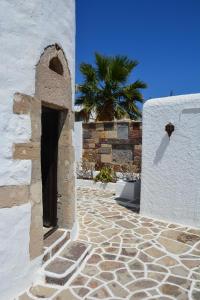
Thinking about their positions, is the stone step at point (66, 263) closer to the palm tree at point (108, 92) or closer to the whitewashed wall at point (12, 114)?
the whitewashed wall at point (12, 114)

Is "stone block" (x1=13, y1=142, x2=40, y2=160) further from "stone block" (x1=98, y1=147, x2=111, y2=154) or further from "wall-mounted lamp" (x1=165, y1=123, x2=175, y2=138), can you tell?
"stone block" (x1=98, y1=147, x2=111, y2=154)

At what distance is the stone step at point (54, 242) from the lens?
→ 3.97 meters

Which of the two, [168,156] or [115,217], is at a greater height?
[168,156]

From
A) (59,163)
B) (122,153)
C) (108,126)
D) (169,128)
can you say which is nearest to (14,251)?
(59,163)

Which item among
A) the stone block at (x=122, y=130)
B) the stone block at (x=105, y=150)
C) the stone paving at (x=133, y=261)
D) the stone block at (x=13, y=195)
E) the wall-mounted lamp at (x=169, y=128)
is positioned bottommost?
the stone paving at (x=133, y=261)

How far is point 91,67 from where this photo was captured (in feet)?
39.1

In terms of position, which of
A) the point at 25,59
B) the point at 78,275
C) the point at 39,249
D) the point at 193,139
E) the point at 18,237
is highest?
the point at 25,59

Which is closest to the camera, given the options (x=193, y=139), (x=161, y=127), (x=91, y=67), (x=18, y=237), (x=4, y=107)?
(x=4, y=107)

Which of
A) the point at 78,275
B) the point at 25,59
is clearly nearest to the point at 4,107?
the point at 25,59

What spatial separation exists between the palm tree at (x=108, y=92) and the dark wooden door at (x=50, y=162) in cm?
742

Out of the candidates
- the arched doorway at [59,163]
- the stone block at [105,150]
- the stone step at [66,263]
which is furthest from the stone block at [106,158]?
the stone step at [66,263]

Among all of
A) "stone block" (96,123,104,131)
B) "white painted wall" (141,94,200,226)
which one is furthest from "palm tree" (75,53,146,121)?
"white painted wall" (141,94,200,226)

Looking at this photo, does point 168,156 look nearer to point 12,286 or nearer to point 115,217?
point 115,217

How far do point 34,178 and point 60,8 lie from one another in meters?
2.53
